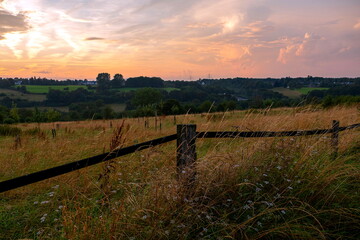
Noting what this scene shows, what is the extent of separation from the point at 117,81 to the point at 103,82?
803cm

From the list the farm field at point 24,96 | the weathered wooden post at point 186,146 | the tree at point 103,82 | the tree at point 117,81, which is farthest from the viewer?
the tree at point 117,81

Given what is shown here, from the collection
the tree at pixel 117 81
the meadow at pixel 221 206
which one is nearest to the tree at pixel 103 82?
the tree at pixel 117 81

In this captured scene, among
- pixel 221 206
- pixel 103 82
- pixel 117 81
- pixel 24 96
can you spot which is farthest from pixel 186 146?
pixel 103 82

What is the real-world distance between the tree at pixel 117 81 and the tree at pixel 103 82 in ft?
11.0

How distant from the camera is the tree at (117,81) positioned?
484 feet

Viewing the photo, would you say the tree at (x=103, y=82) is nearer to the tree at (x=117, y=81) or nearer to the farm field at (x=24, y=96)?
the tree at (x=117, y=81)

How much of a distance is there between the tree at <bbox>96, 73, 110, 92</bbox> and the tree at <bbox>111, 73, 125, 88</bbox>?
337cm

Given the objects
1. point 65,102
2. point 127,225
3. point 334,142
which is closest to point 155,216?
point 127,225

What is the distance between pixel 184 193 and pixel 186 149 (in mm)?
747

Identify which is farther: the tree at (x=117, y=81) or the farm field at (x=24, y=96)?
the tree at (x=117, y=81)

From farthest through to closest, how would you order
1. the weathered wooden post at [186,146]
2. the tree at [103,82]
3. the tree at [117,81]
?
1. the tree at [117,81]
2. the tree at [103,82]
3. the weathered wooden post at [186,146]

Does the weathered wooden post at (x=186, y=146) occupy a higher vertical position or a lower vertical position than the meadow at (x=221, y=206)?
higher

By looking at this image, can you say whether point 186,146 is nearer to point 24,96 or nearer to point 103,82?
point 24,96

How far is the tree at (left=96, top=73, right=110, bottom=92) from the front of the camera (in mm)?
138575
